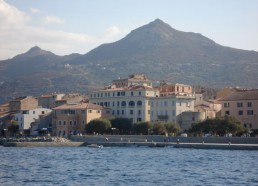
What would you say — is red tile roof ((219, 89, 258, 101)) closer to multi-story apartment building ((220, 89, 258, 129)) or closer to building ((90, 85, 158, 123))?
multi-story apartment building ((220, 89, 258, 129))

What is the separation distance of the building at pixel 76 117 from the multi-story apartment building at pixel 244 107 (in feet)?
83.9

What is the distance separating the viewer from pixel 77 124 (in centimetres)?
12212

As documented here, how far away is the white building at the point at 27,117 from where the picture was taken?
435 ft

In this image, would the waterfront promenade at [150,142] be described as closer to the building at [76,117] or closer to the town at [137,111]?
the town at [137,111]

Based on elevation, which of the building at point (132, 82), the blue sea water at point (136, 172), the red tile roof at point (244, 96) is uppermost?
the building at point (132, 82)

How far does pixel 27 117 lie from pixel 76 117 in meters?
16.2

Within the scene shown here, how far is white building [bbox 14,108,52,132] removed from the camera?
132500 millimetres

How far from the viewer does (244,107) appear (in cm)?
10750

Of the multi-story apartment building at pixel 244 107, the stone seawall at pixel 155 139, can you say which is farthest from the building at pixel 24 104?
the multi-story apartment building at pixel 244 107

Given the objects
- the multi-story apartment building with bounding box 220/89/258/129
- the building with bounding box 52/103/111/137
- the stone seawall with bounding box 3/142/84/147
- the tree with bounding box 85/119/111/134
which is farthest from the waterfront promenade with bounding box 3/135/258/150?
the multi-story apartment building with bounding box 220/89/258/129

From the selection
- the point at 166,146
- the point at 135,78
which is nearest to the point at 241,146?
the point at 166,146

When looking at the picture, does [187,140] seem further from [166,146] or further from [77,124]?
[77,124]

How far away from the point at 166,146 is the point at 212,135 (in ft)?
31.3

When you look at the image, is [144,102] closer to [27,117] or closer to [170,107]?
[170,107]
